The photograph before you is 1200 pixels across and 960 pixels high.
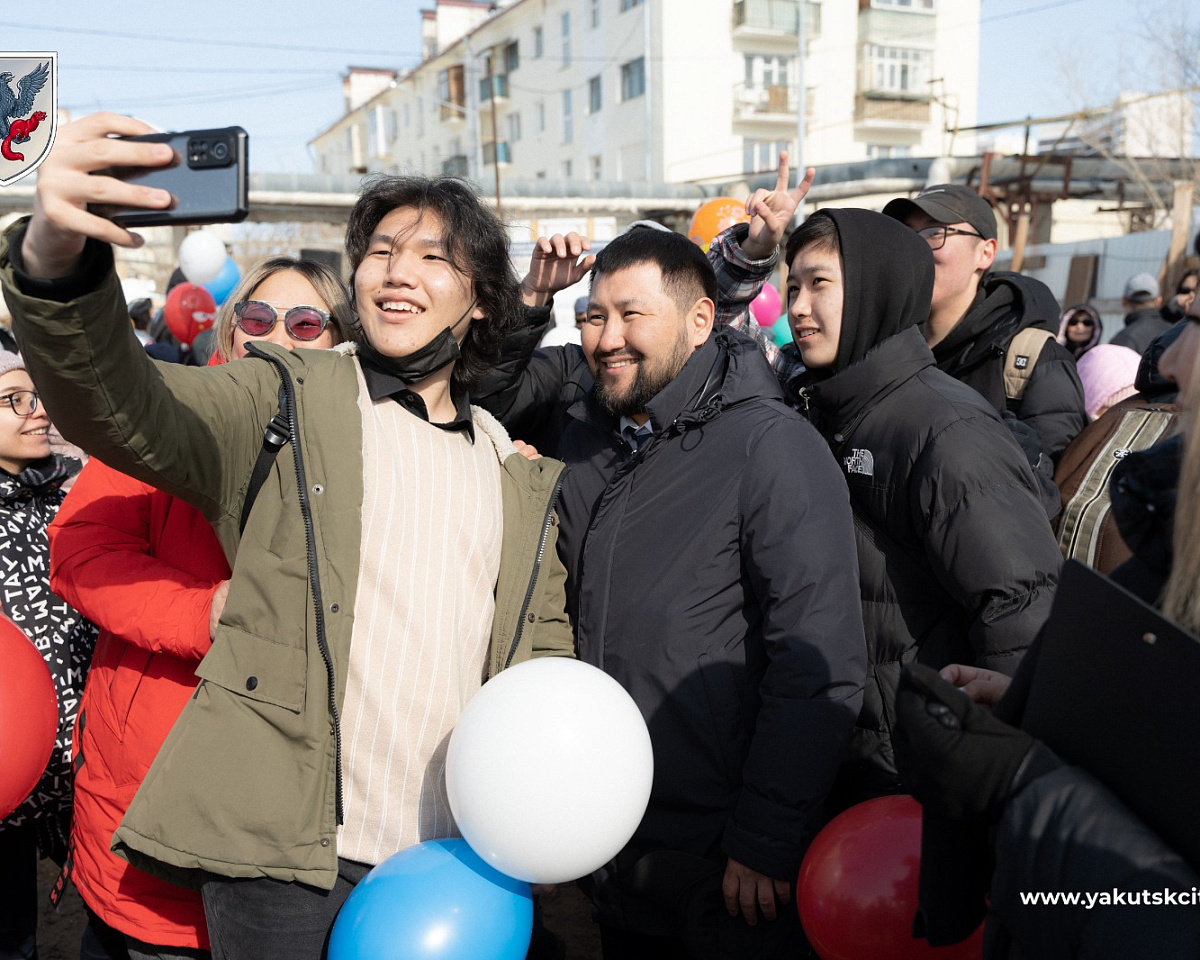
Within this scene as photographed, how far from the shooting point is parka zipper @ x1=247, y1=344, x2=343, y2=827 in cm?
181

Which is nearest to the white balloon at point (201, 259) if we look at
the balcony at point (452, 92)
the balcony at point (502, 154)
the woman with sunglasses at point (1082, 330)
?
the woman with sunglasses at point (1082, 330)

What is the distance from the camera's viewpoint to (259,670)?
1801 millimetres

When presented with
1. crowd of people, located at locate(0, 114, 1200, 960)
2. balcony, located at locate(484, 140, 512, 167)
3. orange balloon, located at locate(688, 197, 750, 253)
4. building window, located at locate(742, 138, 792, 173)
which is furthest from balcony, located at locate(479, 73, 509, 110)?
crowd of people, located at locate(0, 114, 1200, 960)

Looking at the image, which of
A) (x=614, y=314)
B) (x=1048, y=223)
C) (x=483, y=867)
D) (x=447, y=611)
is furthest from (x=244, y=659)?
(x=1048, y=223)

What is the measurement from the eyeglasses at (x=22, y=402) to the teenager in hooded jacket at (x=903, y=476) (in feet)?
Answer: 7.07

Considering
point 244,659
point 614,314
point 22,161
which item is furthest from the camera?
point 614,314

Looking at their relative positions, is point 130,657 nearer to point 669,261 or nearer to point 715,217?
point 669,261

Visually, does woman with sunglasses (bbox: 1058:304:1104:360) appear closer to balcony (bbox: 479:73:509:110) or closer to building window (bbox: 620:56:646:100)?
building window (bbox: 620:56:646:100)

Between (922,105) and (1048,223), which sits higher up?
(922,105)

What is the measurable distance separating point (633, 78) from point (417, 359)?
3558 cm

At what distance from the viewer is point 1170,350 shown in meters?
1.41

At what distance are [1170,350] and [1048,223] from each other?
26.9 metres

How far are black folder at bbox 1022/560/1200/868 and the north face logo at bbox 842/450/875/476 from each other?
1.02 metres

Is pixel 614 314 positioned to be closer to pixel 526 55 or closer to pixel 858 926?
pixel 858 926
